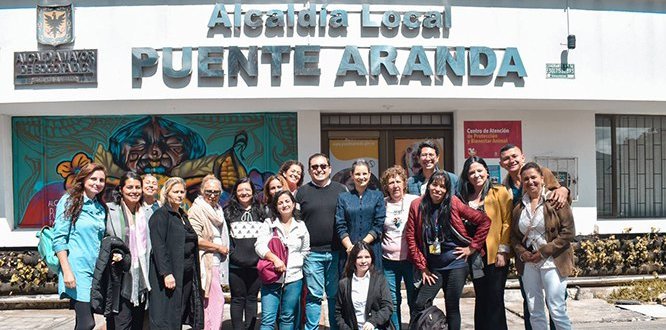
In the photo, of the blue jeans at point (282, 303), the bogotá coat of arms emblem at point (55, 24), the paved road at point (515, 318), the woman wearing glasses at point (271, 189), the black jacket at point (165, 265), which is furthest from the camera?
the bogotá coat of arms emblem at point (55, 24)

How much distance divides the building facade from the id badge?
12.5 feet

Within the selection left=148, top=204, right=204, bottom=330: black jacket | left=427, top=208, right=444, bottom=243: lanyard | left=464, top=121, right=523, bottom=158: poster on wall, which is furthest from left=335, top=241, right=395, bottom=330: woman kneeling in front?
left=464, top=121, right=523, bottom=158: poster on wall

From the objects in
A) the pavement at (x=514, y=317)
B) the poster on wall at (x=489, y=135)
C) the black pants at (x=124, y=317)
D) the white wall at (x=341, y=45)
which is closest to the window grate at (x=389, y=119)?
the poster on wall at (x=489, y=135)

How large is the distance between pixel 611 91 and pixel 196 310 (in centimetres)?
722

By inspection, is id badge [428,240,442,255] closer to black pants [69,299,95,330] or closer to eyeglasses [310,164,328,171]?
eyeglasses [310,164,328,171]

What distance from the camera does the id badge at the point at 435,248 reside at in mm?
5734

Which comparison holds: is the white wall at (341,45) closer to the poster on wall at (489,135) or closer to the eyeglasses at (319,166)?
the poster on wall at (489,135)

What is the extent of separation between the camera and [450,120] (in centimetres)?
1057

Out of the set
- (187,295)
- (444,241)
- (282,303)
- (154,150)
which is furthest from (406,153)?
(187,295)

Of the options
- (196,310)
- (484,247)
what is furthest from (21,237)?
(484,247)

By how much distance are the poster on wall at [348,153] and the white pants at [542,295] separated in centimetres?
490

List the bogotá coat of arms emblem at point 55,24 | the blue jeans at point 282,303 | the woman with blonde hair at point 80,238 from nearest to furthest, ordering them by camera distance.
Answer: the woman with blonde hair at point 80,238, the blue jeans at point 282,303, the bogotá coat of arms emblem at point 55,24

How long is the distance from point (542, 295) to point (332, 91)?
4481 mm

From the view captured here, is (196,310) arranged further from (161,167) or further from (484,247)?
(161,167)
